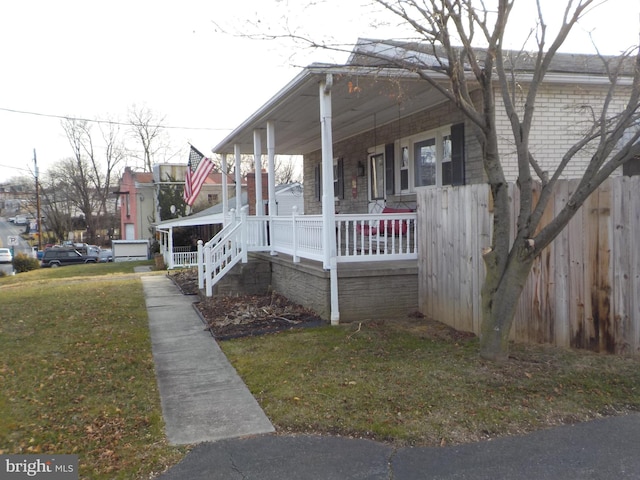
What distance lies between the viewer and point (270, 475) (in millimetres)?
3553

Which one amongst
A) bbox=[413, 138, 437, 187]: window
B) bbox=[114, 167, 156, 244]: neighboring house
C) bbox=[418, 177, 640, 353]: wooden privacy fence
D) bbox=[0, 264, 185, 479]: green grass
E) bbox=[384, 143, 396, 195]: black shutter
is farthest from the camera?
bbox=[114, 167, 156, 244]: neighboring house

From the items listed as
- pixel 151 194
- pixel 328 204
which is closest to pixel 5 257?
pixel 151 194

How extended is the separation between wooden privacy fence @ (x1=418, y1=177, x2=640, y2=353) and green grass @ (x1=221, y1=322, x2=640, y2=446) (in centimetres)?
30

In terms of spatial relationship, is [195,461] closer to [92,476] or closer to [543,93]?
[92,476]

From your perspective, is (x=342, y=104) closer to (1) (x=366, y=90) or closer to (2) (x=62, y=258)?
(1) (x=366, y=90)

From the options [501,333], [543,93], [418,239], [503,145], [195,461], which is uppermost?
[543,93]

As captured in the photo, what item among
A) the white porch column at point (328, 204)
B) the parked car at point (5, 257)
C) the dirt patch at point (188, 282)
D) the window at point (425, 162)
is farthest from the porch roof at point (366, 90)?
the parked car at point (5, 257)

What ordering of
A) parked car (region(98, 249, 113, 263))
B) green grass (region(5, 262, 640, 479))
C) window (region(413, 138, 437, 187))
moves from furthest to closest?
parked car (region(98, 249, 113, 263)) → window (region(413, 138, 437, 187)) → green grass (region(5, 262, 640, 479))

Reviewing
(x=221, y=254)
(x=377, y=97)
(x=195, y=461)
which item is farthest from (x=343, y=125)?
(x=195, y=461)

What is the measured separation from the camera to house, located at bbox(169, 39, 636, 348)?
26.8ft

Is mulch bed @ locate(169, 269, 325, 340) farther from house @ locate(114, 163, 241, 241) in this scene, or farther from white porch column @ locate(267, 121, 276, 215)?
house @ locate(114, 163, 241, 241)

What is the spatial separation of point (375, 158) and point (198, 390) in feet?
30.6

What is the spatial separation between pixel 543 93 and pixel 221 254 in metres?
7.29

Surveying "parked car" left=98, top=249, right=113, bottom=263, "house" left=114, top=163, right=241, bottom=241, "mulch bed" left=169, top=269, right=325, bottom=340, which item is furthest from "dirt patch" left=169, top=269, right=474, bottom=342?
"parked car" left=98, top=249, right=113, bottom=263
